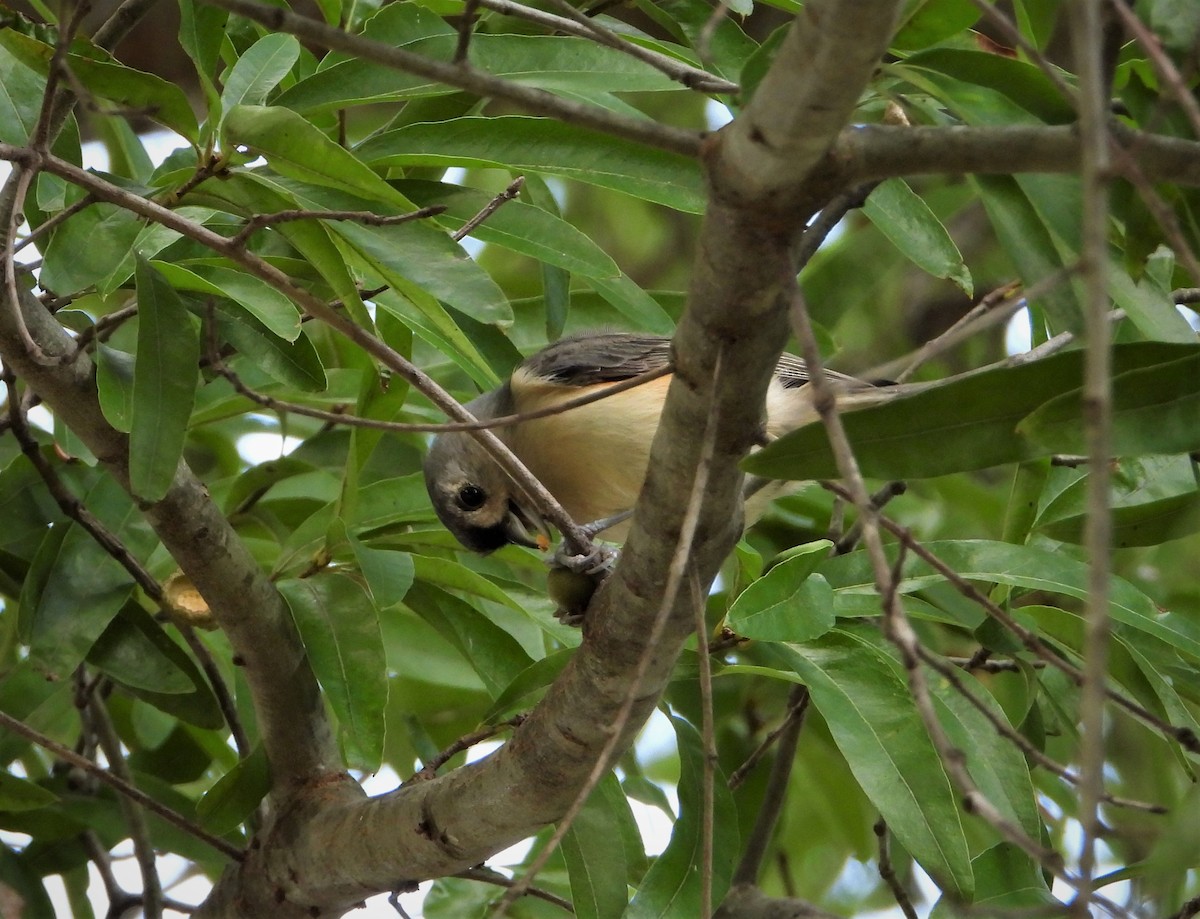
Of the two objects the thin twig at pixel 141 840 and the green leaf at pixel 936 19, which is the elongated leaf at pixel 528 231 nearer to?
the green leaf at pixel 936 19

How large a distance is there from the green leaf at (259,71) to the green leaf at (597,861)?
1.33 m

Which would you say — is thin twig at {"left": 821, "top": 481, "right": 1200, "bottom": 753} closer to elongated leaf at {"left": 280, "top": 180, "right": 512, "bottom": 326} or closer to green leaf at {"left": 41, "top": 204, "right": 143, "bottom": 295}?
elongated leaf at {"left": 280, "top": 180, "right": 512, "bottom": 326}

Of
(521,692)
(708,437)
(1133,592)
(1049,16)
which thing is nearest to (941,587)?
(1133,592)

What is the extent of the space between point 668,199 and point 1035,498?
1.04 meters

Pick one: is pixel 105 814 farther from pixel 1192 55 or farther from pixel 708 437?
pixel 1192 55

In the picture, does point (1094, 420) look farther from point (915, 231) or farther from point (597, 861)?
point (597, 861)

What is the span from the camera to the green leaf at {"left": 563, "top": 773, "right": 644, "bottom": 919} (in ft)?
7.65

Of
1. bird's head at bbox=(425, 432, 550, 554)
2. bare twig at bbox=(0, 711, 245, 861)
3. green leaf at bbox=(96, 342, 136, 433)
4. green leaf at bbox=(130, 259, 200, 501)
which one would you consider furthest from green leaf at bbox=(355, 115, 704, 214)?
bare twig at bbox=(0, 711, 245, 861)

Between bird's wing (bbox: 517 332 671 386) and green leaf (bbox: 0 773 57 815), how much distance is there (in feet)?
4.74

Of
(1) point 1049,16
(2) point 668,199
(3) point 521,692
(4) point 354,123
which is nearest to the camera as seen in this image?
(1) point 1049,16

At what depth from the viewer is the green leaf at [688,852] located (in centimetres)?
222

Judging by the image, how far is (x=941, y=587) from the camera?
8.99 ft

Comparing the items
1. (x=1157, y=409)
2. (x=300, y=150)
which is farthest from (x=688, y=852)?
(x=300, y=150)

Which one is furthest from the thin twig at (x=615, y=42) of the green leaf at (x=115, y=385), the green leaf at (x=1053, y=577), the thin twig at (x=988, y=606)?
the green leaf at (x=1053, y=577)
